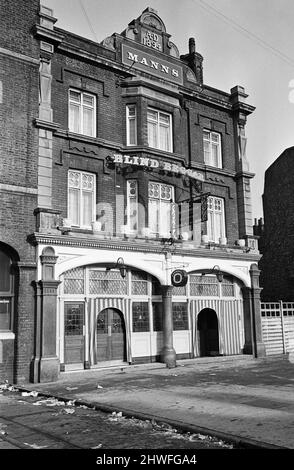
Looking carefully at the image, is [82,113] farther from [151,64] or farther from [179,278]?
[179,278]

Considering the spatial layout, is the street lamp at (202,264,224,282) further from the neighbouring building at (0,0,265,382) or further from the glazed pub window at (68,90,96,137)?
the glazed pub window at (68,90,96,137)

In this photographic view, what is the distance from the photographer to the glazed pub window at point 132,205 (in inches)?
722

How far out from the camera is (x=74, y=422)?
9.19 metres

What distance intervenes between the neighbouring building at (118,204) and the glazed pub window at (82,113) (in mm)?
45

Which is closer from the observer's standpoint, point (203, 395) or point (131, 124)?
point (203, 395)

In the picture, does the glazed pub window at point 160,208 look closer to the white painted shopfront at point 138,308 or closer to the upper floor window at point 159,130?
the white painted shopfront at point 138,308

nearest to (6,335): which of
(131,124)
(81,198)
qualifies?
(81,198)

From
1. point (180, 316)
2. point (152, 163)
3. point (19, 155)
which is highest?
point (152, 163)

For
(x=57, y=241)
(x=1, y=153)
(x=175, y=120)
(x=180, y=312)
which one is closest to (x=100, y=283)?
(x=57, y=241)

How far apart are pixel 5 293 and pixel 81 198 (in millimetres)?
4366

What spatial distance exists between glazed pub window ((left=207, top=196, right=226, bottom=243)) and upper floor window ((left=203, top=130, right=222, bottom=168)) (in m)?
1.66

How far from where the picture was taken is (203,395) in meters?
11.6

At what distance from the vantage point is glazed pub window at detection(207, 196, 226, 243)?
68.8ft
